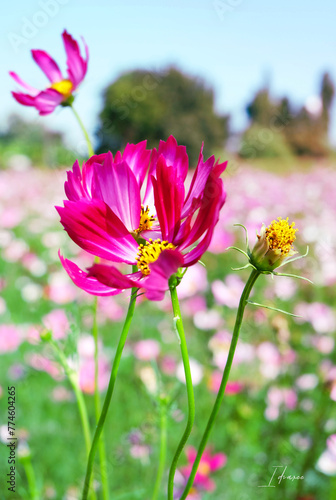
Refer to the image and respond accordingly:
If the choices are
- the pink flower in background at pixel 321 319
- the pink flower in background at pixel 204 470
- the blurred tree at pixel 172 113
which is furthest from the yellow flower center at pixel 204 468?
the blurred tree at pixel 172 113

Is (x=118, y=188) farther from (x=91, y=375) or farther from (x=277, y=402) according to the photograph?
(x=277, y=402)

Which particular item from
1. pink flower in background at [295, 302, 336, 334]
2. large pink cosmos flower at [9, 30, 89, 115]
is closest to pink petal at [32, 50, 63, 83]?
large pink cosmos flower at [9, 30, 89, 115]

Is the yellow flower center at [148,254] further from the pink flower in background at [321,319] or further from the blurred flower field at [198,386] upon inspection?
the pink flower in background at [321,319]

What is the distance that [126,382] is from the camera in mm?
1171

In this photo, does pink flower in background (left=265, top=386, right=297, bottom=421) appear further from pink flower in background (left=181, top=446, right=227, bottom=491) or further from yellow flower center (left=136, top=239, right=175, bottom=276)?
yellow flower center (left=136, top=239, right=175, bottom=276)

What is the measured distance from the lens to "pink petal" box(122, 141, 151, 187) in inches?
11.4

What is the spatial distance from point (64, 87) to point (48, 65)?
0.05 meters

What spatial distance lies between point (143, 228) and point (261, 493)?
69 cm

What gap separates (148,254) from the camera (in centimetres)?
27

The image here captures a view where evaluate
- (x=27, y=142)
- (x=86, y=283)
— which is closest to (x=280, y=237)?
(x=86, y=283)

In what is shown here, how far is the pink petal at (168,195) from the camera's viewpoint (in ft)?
0.83

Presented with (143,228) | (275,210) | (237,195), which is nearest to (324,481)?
(143,228)

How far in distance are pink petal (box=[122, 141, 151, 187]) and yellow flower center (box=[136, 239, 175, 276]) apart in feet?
0.15

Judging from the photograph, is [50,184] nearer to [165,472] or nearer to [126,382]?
[126,382]
